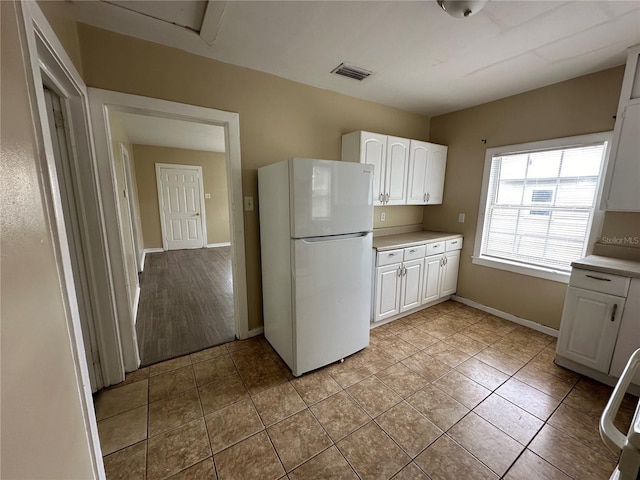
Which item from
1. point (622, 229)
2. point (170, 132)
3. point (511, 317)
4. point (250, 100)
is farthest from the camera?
point (170, 132)

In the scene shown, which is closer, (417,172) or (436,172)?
(417,172)

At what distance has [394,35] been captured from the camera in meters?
1.76

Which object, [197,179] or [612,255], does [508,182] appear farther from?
[197,179]

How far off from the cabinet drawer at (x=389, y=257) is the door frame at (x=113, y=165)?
130 cm

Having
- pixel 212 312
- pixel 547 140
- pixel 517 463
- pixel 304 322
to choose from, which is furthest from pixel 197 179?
pixel 517 463

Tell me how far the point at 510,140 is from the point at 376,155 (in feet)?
4.77

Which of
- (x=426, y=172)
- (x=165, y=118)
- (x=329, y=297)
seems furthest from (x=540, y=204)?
(x=165, y=118)

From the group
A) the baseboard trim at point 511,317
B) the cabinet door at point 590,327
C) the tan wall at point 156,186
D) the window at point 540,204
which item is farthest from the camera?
the tan wall at point 156,186

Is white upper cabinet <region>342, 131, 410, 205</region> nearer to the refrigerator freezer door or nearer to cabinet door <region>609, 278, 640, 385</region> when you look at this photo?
the refrigerator freezer door

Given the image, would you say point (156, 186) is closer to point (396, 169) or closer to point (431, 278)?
point (396, 169)

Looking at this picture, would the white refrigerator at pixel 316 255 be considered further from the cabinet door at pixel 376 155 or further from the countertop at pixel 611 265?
the countertop at pixel 611 265

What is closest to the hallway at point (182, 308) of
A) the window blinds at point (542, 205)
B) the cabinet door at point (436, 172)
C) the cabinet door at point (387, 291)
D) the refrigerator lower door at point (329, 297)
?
the refrigerator lower door at point (329, 297)

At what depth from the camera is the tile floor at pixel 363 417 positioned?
1.38 metres

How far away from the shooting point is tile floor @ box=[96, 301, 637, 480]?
1.38 metres
